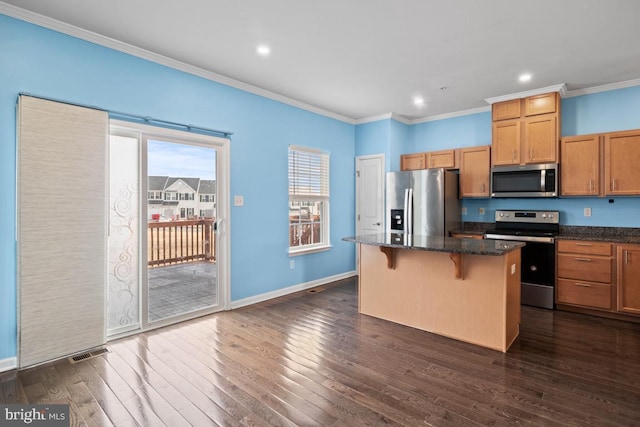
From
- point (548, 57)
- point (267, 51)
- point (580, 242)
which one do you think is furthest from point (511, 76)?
point (267, 51)

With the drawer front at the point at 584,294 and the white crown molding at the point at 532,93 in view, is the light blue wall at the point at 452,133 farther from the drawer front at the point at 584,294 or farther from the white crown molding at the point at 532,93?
the drawer front at the point at 584,294

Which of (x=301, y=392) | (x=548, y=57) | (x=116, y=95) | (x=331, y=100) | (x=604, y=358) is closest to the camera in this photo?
(x=301, y=392)

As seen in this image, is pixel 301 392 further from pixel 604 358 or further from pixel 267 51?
pixel 267 51

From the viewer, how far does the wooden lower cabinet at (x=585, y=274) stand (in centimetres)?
375

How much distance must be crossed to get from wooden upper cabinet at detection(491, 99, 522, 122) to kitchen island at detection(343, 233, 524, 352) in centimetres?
215

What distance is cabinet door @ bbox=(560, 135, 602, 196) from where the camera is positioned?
401cm

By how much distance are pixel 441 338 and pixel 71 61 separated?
13.5ft

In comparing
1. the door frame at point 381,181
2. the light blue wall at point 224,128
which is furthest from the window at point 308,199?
the door frame at point 381,181

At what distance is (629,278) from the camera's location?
3.63 meters

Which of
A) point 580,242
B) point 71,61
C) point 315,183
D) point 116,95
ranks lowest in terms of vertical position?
point 580,242

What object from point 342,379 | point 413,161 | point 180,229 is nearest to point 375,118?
point 413,161

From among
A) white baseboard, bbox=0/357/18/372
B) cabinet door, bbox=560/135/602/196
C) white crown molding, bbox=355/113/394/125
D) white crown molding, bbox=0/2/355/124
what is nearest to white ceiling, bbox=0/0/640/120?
white crown molding, bbox=0/2/355/124

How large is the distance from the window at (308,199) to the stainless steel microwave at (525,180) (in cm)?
248

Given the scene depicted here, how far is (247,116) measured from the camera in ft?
13.9
